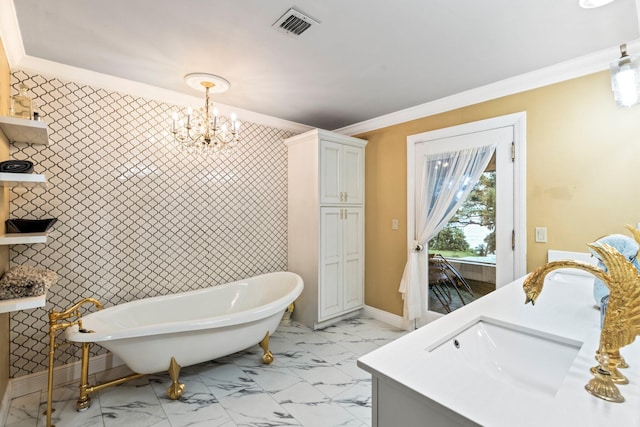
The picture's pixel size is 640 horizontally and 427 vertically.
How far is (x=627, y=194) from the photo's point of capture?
1.97 m

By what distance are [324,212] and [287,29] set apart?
190 centimetres

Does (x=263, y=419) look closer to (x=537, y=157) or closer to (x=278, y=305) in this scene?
(x=278, y=305)

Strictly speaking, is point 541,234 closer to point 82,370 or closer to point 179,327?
point 179,327

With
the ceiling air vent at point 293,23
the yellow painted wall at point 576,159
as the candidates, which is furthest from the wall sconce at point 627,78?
the ceiling air vent at point 293,23

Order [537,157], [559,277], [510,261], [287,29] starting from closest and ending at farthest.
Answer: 1. [287,29]
2. [559,277]
3. [537,157]
4. [510,261]

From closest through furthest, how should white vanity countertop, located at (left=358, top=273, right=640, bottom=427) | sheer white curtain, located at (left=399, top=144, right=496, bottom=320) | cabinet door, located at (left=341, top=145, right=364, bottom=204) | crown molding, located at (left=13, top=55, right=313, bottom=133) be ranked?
1. white vanity countertop, located at (left=358, top=273, right=640, bottom=427)
2. crown molding, located at (left=13, top=55, right=313, bottom=133)
3. sheer white curtain, located at (left=399, top=144, right=496, bottom=320)
4. cabinet door, located at (left=341, top=145, right=364, bottom=204)

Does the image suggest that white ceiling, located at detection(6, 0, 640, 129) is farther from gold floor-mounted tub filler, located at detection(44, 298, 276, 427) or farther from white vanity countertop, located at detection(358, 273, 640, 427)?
gold floor-mounted tub filler, located at detection(44, 298, 276, 427)

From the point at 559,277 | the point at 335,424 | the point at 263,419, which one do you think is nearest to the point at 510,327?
the point at 559,277

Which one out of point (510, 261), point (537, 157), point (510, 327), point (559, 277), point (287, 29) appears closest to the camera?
point (510, 327)

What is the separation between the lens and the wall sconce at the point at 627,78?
130cm

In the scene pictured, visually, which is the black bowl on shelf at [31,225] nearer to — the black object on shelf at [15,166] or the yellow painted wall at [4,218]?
the yellow painted wall at [4,218]


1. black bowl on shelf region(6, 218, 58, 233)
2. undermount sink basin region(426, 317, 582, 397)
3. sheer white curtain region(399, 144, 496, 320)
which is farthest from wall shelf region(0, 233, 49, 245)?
sheer white curtain region(399, 144, 496, 320)

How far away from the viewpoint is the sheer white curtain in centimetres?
275

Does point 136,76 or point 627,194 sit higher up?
point 136,76
